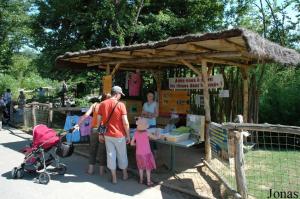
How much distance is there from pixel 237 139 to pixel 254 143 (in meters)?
5.50

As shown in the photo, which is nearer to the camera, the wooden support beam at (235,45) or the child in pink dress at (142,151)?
the wooden support beam at (235,45)

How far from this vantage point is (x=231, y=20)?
22609mm

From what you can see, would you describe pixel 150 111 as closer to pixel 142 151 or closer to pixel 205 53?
pixel 205 53

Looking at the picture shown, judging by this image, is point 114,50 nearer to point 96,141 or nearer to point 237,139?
point 96,141

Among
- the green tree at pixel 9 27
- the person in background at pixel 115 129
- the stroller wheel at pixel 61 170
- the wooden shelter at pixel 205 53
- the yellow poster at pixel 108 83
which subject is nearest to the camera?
the wooden shelter at pixel 205 53

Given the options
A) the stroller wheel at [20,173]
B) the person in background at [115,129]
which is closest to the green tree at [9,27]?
the stroller wheel at [20,173]

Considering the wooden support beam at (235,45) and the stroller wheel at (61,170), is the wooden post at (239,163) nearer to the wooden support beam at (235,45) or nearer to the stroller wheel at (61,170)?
the wooden support beam at (235,45)

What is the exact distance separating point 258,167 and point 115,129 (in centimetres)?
349

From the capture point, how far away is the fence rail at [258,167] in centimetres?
614

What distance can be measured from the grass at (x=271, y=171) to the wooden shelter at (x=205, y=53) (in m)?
1.13

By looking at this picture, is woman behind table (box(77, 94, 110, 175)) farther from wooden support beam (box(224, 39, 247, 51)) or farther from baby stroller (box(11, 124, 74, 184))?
wooden support beam (box(224, 39, 247, 51))

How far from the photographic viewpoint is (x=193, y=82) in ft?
36.8

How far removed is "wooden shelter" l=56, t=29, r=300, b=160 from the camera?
21.6 feet

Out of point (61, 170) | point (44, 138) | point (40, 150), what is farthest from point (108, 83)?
point (40, 150)
